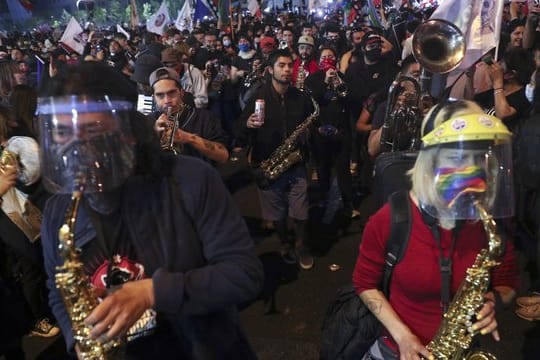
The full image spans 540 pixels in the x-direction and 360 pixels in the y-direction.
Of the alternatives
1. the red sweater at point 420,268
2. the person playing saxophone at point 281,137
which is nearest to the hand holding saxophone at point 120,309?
the red sweater at point 420,268

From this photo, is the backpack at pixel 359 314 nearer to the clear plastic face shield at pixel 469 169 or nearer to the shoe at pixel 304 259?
the clear plastic face shield at pixel 469 169

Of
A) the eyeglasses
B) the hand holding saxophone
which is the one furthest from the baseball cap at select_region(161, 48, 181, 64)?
the hand holding saxophone

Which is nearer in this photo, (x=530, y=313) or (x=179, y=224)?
(x=179, y=224)

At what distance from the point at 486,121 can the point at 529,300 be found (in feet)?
8.97

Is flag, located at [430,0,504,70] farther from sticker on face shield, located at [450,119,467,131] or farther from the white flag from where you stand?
the white flag

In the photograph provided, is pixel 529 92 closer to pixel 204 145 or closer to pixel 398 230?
pixel 204 145


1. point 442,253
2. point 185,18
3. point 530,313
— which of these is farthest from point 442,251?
point 185,18

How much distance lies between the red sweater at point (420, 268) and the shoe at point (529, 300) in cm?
211

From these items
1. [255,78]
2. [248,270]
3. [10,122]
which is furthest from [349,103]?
[248,270]

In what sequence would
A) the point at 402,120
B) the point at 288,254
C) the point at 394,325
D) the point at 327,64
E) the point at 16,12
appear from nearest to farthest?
the point at 394,325 < the point at 402,120 < the point at 288,254 < the point at 327,64 < the point at 16,12

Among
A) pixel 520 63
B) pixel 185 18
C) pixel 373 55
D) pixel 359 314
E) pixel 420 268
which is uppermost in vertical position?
pixel 185 18

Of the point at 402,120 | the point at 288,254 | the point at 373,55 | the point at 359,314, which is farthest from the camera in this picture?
the point at 373,55

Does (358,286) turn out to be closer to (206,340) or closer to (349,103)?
(206,340)

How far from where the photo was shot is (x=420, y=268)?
6.44 feet
